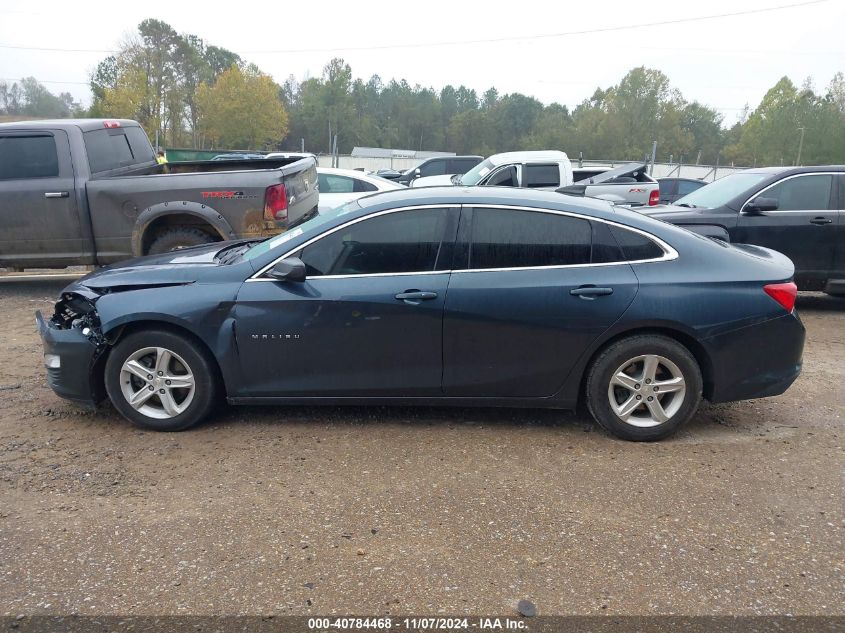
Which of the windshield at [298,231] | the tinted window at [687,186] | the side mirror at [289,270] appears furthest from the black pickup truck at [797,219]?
the tinted window at [687,186]

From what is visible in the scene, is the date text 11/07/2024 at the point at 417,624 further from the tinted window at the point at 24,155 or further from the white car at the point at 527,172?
the white car at the point at 527,172

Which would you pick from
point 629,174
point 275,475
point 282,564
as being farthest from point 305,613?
point 629,174

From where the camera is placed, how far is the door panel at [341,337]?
4227 mm

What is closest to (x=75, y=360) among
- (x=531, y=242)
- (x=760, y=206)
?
(x=531, y=242)

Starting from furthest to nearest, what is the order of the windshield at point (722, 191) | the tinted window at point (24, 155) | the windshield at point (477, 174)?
1. the windshield at point (477, 174)
2. the windshield at point (722, 191)
3. the tinted window at point (24, 155)

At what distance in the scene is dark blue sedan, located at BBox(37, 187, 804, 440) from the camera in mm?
4215

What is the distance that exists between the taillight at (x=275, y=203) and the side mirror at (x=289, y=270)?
3185mm

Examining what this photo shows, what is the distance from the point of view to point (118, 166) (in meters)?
8.41

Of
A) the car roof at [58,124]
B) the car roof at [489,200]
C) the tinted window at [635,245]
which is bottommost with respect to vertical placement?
the tinted window at [635,245]

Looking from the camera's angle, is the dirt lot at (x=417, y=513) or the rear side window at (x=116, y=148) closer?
the dirt lot at (x=417, y=513)

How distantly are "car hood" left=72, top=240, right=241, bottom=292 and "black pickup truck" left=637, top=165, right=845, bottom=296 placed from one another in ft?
18.1

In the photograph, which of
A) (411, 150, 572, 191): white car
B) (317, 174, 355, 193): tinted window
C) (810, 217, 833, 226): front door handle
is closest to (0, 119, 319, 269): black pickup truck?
(317, 174, 355, 193): tinted window

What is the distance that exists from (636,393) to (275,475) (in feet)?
7.35

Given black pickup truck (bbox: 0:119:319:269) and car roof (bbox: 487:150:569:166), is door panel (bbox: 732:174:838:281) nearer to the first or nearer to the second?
black pickup truck (bbox: 0:119:319:269)
